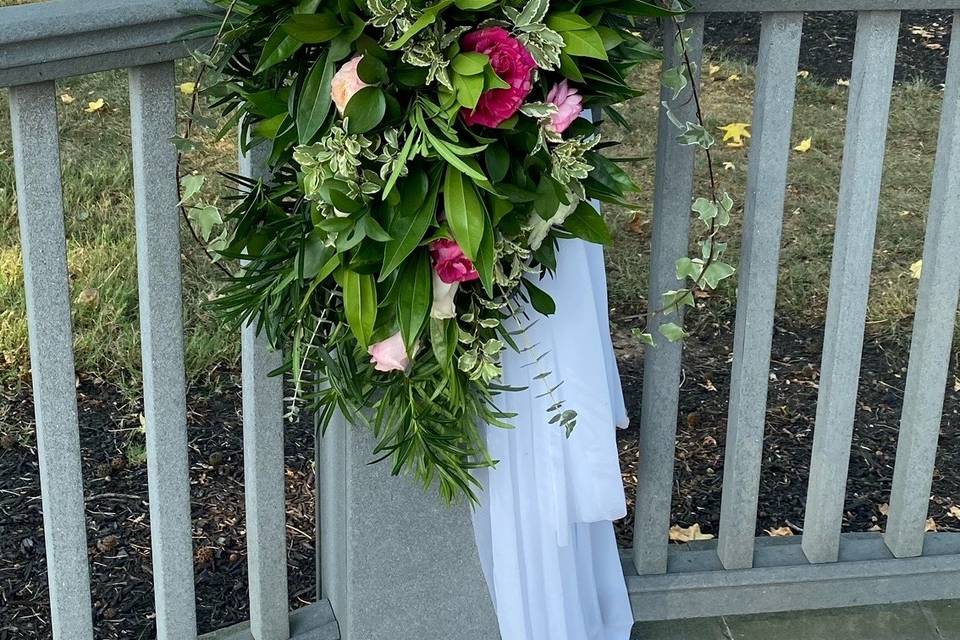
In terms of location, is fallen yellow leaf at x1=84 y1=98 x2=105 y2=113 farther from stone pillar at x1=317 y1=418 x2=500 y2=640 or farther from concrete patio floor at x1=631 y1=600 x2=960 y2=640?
concrete patio floor at x1=631 y1=600 x2=960 y2=640

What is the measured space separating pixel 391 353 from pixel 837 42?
16.1 ft

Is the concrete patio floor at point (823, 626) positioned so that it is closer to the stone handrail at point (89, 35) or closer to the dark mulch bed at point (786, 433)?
the dark mulch bed at point (786, 433)

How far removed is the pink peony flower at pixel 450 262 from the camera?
180 centimetres

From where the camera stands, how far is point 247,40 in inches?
69.5

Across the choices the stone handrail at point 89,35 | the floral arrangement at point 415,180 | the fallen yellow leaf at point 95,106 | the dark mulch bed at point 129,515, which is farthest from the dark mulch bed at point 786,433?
the fallen yellow leaf at point 95,106

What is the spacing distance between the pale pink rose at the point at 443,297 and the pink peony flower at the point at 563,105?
0.28 metres

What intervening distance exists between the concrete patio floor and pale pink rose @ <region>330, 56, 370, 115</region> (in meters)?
1.48

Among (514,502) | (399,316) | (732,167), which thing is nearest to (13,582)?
(514,502)

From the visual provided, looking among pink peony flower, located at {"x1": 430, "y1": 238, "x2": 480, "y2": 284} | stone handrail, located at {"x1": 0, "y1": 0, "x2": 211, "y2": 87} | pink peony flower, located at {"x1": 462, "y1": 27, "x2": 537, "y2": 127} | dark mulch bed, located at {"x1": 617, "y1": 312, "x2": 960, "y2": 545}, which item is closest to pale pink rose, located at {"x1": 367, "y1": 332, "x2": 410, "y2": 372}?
pink peony flower, located at {"x1": 430, "y1": 238, "x2": 480, "y2": 284}

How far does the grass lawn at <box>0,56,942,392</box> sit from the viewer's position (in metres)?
3.49

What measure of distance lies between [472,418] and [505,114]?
2.00ft

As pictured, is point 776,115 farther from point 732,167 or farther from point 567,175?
point 732,167

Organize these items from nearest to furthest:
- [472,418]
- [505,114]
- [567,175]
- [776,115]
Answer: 1. [505,114]
2. [567,175]
3. [472,418]
4. [776,115]

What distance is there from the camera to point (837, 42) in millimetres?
6211
